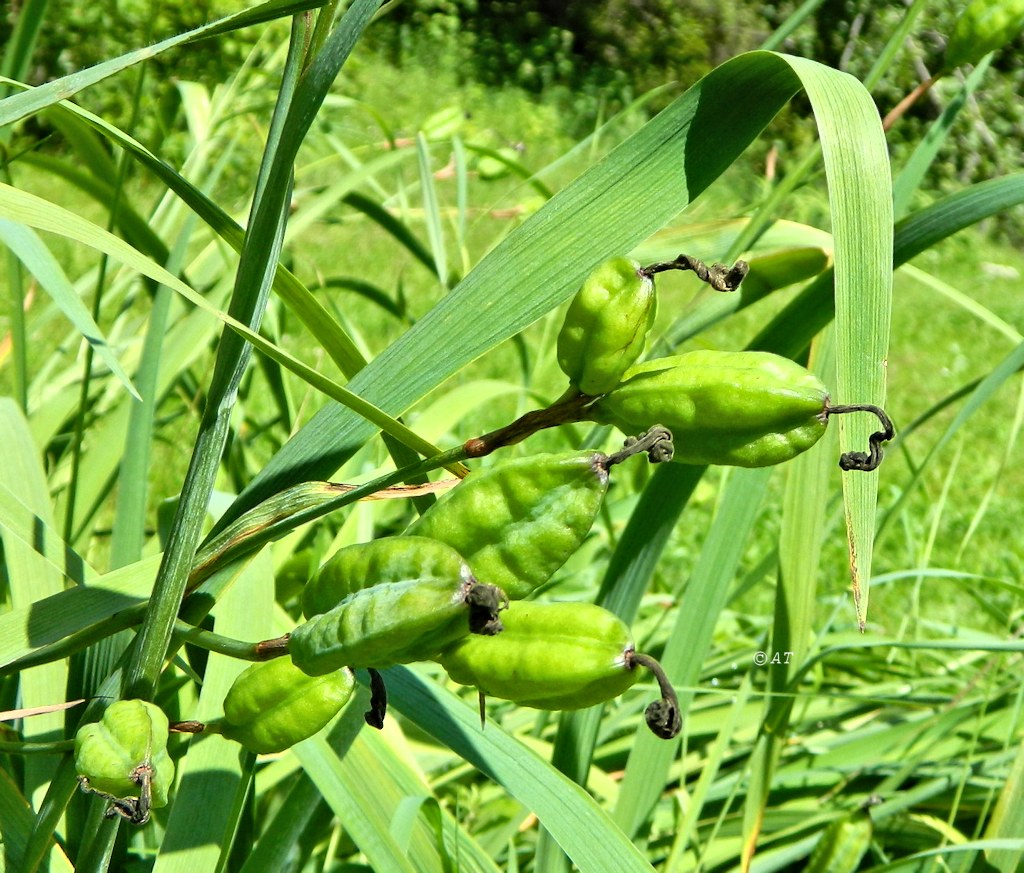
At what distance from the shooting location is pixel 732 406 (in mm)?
323

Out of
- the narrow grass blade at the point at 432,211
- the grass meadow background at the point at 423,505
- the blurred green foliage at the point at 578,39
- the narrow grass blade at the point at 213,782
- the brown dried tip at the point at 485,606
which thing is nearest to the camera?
the brown dried tip at the point at 485,606

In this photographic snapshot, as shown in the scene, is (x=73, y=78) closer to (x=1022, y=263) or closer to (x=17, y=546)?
(x=17, y=546)

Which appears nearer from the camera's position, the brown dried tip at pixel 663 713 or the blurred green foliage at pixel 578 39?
the brown dried tip at pixel 663 713

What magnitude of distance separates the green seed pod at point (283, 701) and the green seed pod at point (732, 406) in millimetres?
128

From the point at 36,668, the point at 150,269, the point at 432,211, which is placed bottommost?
the point at 36,668

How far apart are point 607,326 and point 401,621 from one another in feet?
0.37

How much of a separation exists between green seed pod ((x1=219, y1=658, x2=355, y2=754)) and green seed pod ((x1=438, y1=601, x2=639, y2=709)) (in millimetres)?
50

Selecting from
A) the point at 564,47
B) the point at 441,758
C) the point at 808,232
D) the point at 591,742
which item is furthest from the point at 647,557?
the point at 564,47

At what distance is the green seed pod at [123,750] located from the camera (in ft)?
1.05

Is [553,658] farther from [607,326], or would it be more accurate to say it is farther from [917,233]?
[917,233]

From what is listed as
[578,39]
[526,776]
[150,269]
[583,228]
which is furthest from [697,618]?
[578,39]

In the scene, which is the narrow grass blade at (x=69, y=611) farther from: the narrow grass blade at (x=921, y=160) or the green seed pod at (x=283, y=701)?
the narrow grass blade at (x=921, y=160)

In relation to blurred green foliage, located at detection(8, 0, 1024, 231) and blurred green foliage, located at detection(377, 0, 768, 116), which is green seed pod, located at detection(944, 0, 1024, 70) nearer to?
blurred green foliage, located at detection(8, 0, 1024, 231)

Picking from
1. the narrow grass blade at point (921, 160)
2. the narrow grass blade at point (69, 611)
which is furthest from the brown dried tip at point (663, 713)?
the narrow grass blade at point (921, 160)
